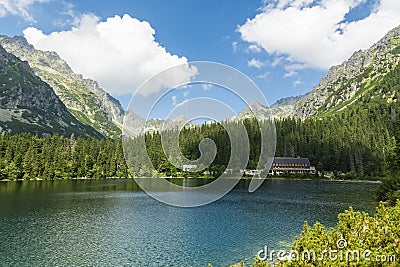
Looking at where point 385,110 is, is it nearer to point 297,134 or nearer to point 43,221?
point 297,134

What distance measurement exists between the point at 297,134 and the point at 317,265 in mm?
146491

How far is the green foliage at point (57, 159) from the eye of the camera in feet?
347

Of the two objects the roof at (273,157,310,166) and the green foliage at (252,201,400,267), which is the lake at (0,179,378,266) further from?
the roof at (273,157,310,166)

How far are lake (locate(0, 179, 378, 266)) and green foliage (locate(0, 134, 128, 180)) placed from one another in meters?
58.3

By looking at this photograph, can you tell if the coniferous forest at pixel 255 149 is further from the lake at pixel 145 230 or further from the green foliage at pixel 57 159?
the lake at pixel 145 230

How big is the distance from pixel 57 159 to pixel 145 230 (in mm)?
91153

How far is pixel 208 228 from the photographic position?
111ft

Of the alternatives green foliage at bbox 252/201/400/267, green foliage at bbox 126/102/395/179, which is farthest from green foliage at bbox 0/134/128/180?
green foliage at bbox 252/201/400/267

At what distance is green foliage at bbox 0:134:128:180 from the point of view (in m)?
106

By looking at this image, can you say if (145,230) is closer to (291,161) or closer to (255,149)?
(255,149)

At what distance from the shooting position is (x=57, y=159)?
11188cm

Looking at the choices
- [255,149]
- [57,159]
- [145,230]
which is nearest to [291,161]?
[255,149]

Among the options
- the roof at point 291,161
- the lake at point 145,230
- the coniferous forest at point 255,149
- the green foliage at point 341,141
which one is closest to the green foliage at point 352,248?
the lake at point 145,230

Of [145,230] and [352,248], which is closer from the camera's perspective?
[352,248]
